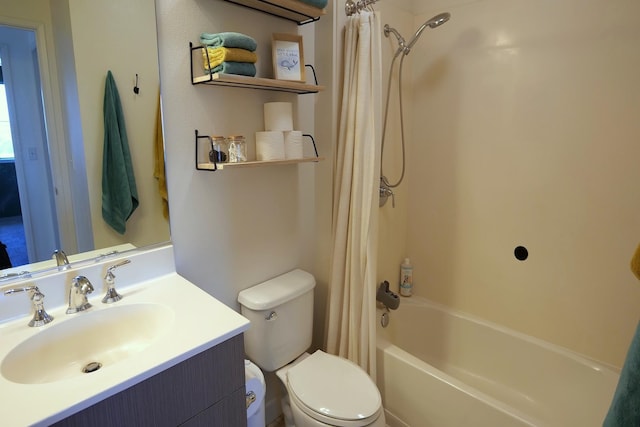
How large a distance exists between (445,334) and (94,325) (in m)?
1.93

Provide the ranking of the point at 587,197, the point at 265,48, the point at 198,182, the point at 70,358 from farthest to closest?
the point at 587,197 < the point at 265,48 < the point at 198,182 < the point at 70,358

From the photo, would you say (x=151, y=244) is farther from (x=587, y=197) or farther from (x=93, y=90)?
(x=587, y=197)

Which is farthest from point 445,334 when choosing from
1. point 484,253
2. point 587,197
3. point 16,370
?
point 16,370

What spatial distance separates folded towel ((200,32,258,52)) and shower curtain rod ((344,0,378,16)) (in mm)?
629

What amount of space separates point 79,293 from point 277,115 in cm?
95

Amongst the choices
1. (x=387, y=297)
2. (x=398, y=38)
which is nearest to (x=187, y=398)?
(x=387, y=297)

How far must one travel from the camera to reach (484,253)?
2.10m

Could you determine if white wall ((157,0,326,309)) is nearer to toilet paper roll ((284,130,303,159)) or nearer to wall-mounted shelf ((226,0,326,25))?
wall-mounted shelf ((226,0,326,25))

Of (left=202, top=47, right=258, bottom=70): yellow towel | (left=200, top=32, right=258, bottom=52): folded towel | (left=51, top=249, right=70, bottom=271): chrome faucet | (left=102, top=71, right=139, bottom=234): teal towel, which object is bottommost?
(left=51, top=249, right=70, bottom=271): chrome faucet

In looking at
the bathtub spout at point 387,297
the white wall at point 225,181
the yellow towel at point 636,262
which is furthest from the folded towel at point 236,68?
the bathtub spout at point 387,297

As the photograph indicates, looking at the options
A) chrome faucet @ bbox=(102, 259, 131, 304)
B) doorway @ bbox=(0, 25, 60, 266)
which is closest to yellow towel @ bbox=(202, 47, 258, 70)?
doorway @ bbox=(0, 25, 60, 266)

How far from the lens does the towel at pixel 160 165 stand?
4.09 feet

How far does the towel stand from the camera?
1246 millimetres

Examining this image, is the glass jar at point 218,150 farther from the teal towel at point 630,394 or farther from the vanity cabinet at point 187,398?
the teal towel at point 630,394
